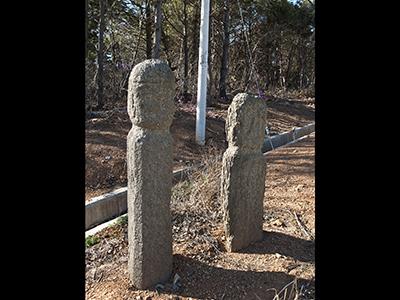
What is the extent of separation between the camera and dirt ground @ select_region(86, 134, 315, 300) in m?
2.71

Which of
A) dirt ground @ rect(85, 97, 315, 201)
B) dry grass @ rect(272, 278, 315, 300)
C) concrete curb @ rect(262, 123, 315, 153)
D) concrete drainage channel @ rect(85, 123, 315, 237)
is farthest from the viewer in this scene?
concrete curb @ rect(262, 123, 315, 153)

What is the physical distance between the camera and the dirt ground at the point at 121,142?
18.8ft

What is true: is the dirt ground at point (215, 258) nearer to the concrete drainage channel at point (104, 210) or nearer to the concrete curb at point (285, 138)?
the concrete drainage channel at point (104, 210)

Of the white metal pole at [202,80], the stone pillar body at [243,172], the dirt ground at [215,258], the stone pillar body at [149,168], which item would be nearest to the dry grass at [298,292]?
the dirt ground at [215,258]

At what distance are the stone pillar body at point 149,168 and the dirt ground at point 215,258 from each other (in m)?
0.20

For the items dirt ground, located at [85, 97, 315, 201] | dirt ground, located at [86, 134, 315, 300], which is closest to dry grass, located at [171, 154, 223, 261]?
dirt ground, located at [86, 134, 315, 300]

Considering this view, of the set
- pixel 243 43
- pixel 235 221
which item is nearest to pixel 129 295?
pixel 235 221

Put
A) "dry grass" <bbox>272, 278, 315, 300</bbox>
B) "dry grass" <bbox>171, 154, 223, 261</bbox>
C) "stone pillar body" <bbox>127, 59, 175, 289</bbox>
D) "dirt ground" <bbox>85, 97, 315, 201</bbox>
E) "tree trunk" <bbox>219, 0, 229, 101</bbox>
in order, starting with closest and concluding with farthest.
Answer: "dry grass" <bbox>272, 278, 315, 300</bbox> < "stone pillar body" <bbox>127, 59, 175, 289</bbox> < "dry grass" <bbox>171, 154, 223, 261</bbox> < "dirt ground" <bbox>85, 97, 315, 201</bbox> < "tree trunk" <bbox>219, 0, 229, 101</bbox>

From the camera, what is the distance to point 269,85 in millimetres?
18500

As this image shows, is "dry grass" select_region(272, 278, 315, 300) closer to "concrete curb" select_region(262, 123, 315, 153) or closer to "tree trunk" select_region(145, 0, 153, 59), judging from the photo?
"concrete curb" select_region(262, 123, 315, 153)

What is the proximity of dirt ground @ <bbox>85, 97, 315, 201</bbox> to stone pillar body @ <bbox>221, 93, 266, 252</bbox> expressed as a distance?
7.46 feet
